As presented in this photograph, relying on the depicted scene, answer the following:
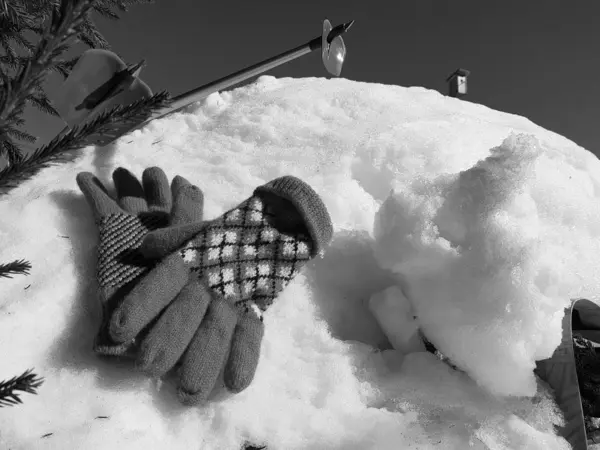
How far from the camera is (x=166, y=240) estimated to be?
118 centimetres

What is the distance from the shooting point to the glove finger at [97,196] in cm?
130

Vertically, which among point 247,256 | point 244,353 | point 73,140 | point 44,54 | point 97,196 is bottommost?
point 244,353

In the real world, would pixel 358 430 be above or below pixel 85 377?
below

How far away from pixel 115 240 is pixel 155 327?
0.31 metres

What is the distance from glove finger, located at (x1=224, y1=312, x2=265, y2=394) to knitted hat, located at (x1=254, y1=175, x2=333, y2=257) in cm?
26

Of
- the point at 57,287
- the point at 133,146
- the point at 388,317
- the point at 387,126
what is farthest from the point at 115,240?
the point at 387,126

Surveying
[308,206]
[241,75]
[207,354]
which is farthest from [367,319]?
[241,75]

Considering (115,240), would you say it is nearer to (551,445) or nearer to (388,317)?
(388,317)

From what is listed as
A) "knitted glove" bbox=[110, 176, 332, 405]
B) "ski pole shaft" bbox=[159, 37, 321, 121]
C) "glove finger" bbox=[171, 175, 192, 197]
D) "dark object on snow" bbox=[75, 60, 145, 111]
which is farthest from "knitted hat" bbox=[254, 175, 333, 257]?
"dark object on snow" bbox=[75, 60, 145, 111]

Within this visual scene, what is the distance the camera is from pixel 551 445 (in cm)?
95

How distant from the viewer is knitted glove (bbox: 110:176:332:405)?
1018mm

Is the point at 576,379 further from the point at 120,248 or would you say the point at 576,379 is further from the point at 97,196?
the point at 97,196

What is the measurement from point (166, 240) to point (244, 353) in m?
0.37

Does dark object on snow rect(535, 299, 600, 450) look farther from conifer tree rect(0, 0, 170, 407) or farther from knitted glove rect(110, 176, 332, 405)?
conifer tree rect(0, 0, 170, 407)
